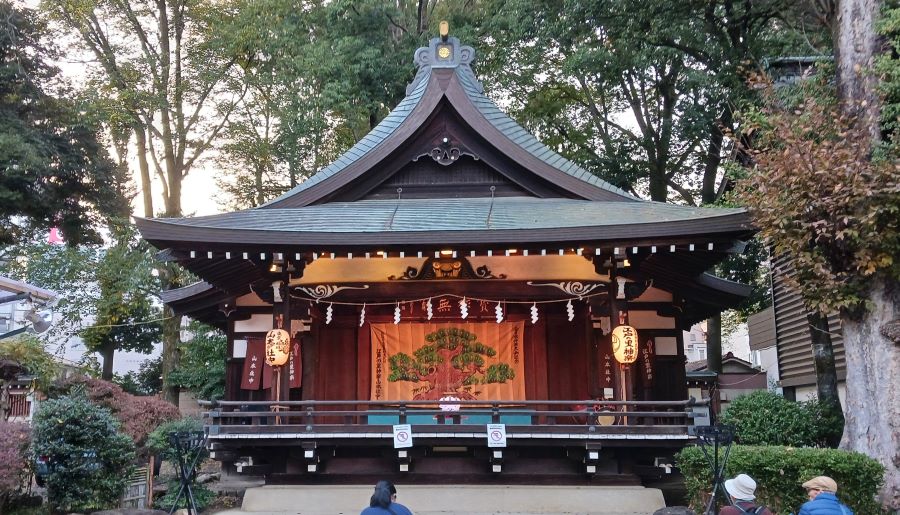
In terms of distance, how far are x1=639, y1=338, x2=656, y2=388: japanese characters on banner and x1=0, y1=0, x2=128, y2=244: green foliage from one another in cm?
1829

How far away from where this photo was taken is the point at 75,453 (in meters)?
10.3

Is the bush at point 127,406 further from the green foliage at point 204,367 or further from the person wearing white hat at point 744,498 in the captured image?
the person wearing white hat at point 744,498

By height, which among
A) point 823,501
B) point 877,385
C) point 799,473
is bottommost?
point 799,473

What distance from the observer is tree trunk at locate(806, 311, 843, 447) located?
13.2 m

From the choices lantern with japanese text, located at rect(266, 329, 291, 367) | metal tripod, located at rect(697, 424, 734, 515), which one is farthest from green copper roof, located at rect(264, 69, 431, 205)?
metal tripod, located at rect(697, 424, 734, 515)

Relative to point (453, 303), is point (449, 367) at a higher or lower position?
lower

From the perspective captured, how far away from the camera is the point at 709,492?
9.45m

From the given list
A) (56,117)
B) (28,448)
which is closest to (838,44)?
(28,448)

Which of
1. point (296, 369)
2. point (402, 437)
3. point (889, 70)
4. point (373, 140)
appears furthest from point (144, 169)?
point (889, 70)

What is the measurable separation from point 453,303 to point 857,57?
23.2 ft

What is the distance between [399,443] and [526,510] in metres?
2.19

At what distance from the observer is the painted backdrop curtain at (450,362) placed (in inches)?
508

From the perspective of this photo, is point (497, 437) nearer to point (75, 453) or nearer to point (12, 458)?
point (75, 453)

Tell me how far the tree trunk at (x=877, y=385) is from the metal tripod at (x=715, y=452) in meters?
1.71
